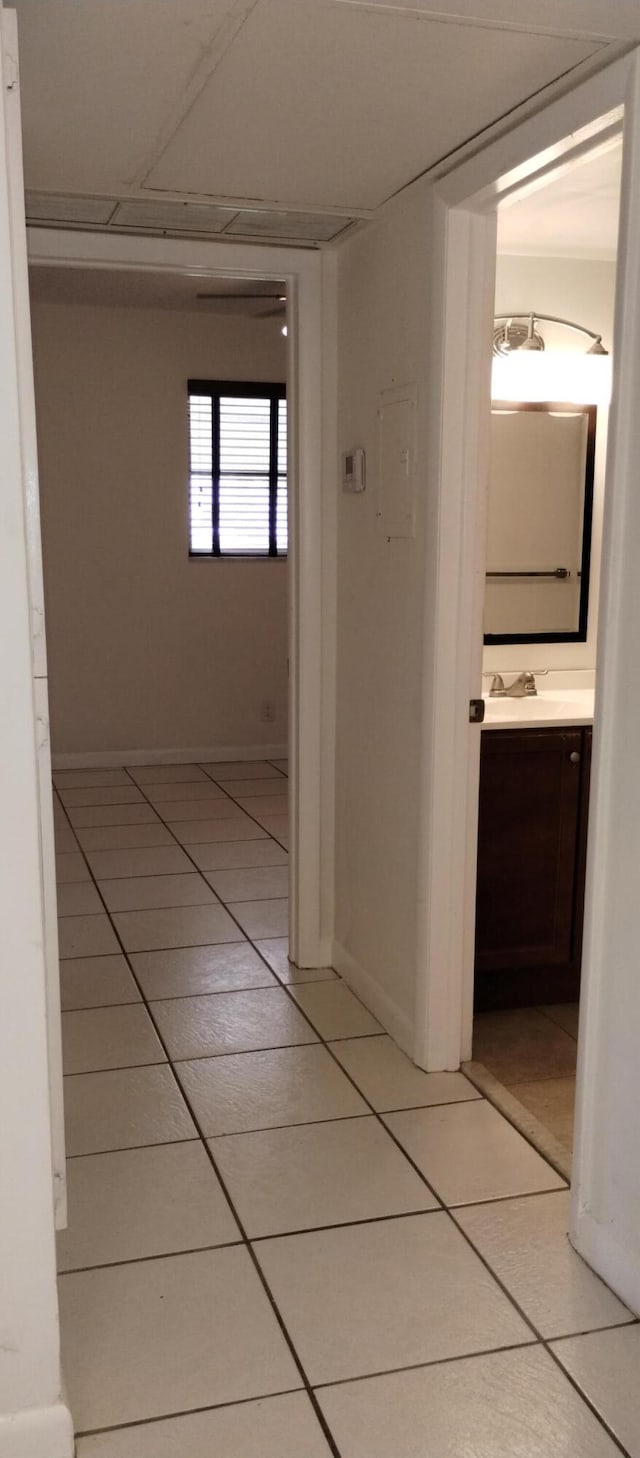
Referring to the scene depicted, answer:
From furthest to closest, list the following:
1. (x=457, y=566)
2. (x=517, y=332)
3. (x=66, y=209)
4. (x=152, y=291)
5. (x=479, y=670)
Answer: (x=152, y=291)
(x=517, y=332)
(x=66, y=209)
(x=479, y=670)
(x=457, y=566)

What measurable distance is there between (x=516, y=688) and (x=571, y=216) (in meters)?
1.34

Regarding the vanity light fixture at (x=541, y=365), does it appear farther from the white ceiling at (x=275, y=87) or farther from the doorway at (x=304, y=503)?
the white ceiling at (x=275, y=87)

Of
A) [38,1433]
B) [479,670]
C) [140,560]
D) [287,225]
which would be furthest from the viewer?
[140,560]

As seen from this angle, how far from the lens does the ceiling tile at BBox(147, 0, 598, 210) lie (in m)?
1.92

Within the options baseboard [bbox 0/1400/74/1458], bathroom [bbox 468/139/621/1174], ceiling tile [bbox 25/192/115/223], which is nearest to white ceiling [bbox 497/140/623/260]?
bathroom [bbox 468/139/621/1174]

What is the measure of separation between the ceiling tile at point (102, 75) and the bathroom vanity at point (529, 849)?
1641 mm

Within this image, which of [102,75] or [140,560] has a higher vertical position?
[102,75]

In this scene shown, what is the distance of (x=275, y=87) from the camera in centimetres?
215

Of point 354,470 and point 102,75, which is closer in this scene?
→ point 102,75

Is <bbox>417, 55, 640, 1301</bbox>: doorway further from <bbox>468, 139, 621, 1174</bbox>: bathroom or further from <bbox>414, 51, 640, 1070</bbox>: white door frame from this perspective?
<bbox>468, 139, 621, 1174</bbox>: bathroom

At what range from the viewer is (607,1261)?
2184mm

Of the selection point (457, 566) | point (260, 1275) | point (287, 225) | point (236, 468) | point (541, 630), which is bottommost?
point (260, 1275)

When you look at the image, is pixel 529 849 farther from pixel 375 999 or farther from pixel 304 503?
pixel 304 503

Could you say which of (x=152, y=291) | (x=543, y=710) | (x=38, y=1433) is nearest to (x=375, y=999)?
(x=543, y=710)
